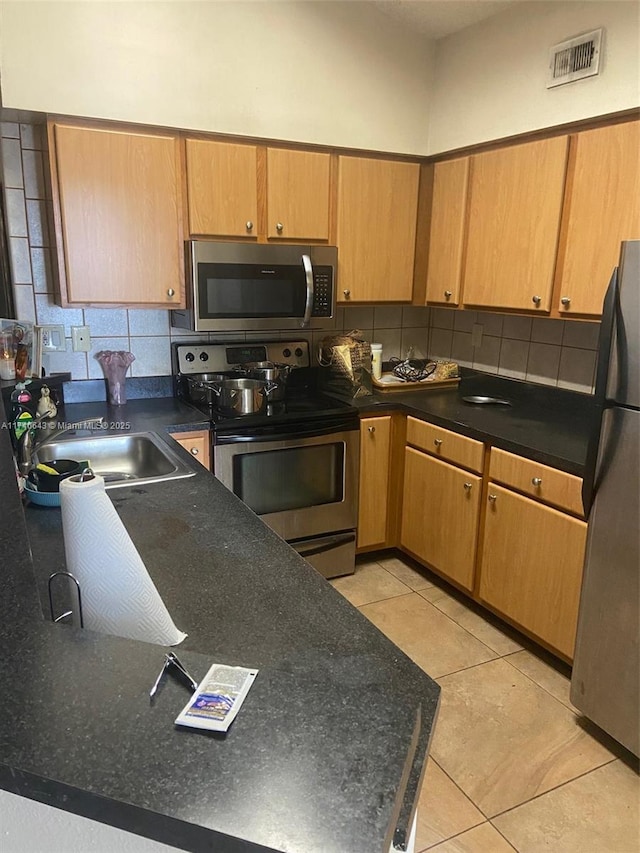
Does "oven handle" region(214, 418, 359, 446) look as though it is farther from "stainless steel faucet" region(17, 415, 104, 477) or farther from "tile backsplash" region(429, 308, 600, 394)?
"tile backsplash" region(429, 308, 600, 394)

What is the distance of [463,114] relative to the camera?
270cm

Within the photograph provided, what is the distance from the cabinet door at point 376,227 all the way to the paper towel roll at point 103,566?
2189 mm

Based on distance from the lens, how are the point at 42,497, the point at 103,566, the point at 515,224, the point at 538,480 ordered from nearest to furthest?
1. the point at 103,566
2. the point at 42,497
3. the point at 538,480
4. the point at 515,224

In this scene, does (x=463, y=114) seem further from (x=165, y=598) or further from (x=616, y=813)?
(x=616, y=813)

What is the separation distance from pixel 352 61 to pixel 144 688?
2.77 meters

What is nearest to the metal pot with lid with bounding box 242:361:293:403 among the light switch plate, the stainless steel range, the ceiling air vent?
the stainless steel range

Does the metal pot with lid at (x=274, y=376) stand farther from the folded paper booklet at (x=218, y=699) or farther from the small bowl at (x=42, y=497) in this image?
the folded paper booklet at (x=218, y=699)

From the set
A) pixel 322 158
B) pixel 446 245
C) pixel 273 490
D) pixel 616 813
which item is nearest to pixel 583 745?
pixel 616 813

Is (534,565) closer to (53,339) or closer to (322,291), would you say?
(322,291)

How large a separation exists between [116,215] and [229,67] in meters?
0.75

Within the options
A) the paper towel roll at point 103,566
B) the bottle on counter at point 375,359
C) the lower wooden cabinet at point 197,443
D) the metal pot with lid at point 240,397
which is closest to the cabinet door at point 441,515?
the bottle on counter at point 375,359

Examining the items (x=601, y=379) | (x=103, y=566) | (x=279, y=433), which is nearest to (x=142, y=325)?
(x=279, y=433)

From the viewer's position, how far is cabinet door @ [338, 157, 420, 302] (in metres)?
2.79

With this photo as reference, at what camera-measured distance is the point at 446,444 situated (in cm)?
263
